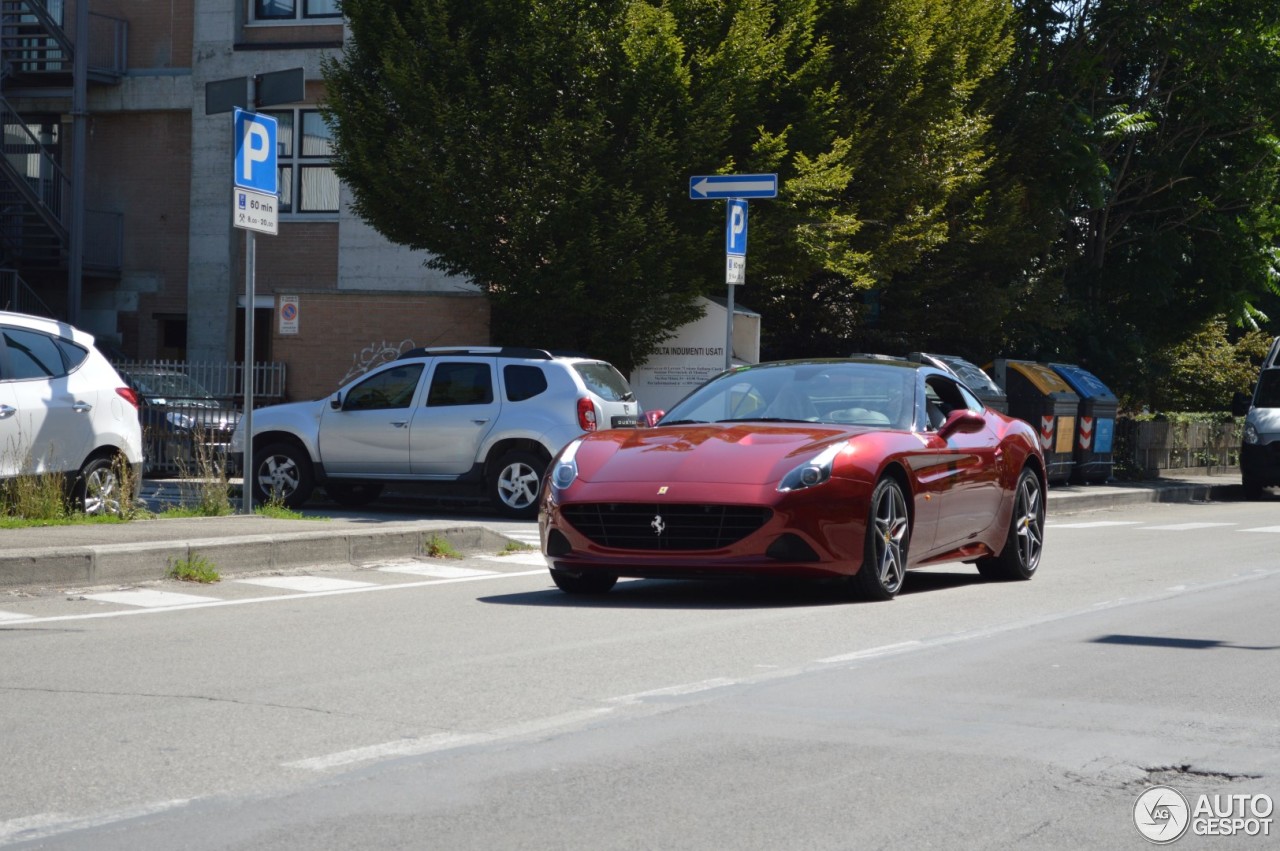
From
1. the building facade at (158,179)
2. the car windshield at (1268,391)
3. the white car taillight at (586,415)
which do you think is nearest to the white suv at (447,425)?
the white car taillight at (586,415)

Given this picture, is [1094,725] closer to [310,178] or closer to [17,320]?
[17,320]

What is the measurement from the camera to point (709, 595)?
34.8ft

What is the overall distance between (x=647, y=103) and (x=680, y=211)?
1624 millimetres

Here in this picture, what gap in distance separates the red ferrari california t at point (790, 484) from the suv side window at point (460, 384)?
6.18 m

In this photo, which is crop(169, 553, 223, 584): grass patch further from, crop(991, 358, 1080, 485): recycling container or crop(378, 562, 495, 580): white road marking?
crop(991, 358, 1080, 485): recycling container

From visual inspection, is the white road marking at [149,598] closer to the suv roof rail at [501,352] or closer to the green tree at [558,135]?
the suv roof rail at [501,352]

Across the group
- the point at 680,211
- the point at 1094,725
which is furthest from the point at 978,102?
the point at 1094,725

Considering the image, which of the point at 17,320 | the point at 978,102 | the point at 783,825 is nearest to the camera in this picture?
the point at 783,825

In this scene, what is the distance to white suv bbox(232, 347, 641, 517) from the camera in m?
17.0

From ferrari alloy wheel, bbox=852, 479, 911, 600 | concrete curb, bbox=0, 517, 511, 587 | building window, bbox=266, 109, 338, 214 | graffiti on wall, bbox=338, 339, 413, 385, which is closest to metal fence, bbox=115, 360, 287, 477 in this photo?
graffiti on wall, bbox=338, 339, 413, 385

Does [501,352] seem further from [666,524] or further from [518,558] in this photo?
[666,524]

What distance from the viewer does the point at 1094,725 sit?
20.9 ft

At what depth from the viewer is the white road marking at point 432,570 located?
40.0 ft

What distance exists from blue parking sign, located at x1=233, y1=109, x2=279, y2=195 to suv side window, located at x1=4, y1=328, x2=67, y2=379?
2.02m
